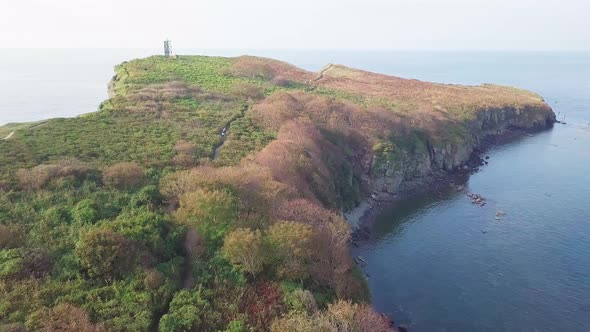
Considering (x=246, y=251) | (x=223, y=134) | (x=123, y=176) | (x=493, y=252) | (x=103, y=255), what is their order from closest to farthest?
(x=103, y=255)
(x=246, y=251)
(x=123, y=176)
(x=493, y=252)
(x=223, y=134)

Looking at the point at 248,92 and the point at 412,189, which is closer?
the point at 412,189

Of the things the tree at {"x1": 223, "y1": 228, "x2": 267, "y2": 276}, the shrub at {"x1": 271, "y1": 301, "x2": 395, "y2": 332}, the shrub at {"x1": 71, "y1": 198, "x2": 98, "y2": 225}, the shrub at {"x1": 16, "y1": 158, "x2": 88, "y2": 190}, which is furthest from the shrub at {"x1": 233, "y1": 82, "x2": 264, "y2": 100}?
the shrub at {"x1": 271, "y1": 301, "x2": 395, "y2": 332}

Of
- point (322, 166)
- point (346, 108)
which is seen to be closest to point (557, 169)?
point (346, 108)

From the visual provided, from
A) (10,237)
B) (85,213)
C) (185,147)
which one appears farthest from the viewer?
(185,147)

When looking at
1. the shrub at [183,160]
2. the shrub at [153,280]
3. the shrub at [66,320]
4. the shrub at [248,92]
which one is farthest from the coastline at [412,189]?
the shrub at [66,320]

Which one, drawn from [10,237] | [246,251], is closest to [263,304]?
[246,251]

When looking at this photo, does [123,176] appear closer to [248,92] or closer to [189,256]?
[189,256]
